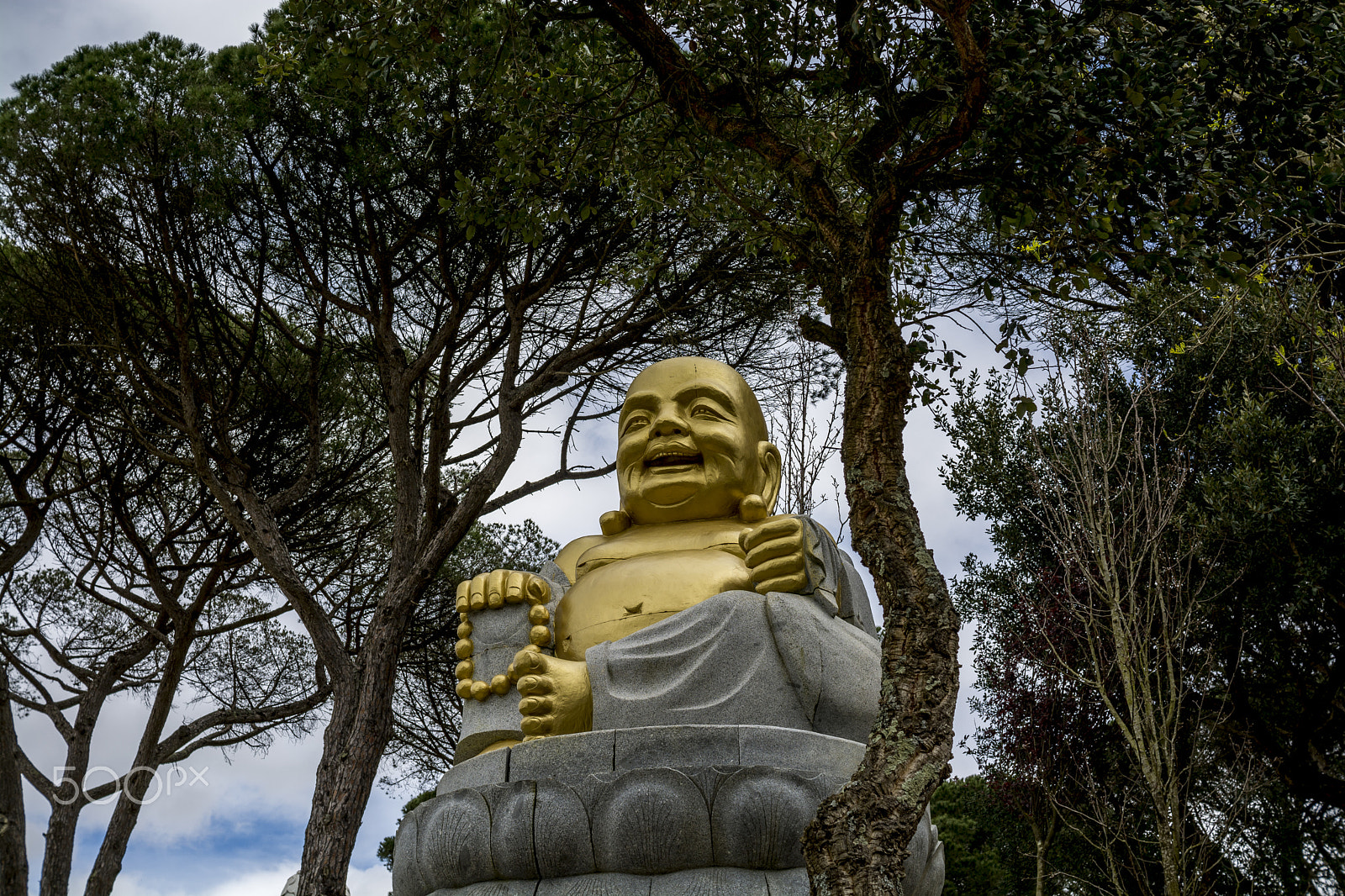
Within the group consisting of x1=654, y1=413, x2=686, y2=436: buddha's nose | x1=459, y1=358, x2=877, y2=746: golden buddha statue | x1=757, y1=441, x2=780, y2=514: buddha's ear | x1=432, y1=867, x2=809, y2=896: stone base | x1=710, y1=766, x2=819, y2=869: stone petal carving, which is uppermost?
x1=654, y1=413, x2=686, y2=436: buddha's nose

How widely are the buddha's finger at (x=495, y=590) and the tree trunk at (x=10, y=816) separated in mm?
5650

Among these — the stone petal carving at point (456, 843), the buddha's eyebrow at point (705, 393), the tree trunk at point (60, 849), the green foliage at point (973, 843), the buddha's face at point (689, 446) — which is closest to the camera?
the stone petal carving at point (456, 843)

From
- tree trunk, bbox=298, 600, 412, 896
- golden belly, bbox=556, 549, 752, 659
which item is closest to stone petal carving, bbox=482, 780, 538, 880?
golden belly, bbox=556, 549, 752, 659

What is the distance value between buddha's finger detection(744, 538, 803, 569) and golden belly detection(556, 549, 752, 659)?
→ 124 mm

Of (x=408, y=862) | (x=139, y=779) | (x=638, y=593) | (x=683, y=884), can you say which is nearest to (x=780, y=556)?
(x=638, y=593)

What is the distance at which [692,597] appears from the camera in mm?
4613

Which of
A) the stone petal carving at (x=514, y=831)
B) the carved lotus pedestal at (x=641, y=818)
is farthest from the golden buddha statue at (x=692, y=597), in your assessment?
the stone petal carving at (x=514, y=831)

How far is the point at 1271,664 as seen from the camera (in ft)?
29.0

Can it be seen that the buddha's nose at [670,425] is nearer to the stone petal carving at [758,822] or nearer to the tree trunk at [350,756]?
the stone petal carving at [758,822]

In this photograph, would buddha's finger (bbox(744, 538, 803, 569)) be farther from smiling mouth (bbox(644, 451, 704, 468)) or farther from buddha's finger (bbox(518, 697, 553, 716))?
buddha's finger (bbox(518, 697, 553, 716))

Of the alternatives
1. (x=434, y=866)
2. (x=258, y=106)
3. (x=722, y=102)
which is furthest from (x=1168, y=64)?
(x=258, y=106)

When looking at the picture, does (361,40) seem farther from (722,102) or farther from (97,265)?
(97,265)

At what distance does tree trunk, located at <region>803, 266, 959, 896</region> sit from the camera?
2.78 meters

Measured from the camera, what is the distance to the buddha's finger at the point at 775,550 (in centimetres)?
451
